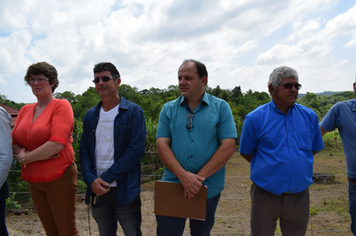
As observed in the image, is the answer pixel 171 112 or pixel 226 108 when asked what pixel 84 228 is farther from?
pixel 226 108

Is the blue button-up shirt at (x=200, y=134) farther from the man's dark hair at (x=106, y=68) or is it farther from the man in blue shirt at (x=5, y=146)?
the man in blue shirt at (x=5, y=146)

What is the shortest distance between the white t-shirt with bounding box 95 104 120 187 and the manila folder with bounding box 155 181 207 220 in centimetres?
44

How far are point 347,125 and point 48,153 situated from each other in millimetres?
2696

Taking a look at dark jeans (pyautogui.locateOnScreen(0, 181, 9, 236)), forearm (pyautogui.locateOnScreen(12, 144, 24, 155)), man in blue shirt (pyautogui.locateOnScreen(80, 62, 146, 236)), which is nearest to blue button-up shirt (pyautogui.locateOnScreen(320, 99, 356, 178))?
man in blue shirt (pyautogui.locateOnScreen(80, 62, 146, 236))

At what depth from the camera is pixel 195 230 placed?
2.03 metres

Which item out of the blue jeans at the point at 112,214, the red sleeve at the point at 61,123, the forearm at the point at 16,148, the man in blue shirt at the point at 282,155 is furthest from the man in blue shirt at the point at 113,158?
the man in blue shirt at the point at 282,155

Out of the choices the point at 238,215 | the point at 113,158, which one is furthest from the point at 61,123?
the point at 238,215

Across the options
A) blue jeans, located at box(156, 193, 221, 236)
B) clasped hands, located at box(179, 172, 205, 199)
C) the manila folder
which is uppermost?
clasped hands, located at box(179, 172, 205, 199)

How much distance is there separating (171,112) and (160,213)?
829 millimetres

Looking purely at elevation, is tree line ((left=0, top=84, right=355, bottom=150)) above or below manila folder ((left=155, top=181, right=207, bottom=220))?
above

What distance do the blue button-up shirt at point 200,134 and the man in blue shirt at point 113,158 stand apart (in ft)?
0.91

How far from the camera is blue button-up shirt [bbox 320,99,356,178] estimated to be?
7.45 ft

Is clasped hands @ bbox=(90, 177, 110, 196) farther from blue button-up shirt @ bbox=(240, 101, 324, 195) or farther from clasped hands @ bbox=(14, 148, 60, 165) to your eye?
Result: blue button-up shirt @ bbox=(240, 101, 324, 195)

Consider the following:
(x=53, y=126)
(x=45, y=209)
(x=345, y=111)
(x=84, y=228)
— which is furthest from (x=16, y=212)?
(x=345, y=111)
